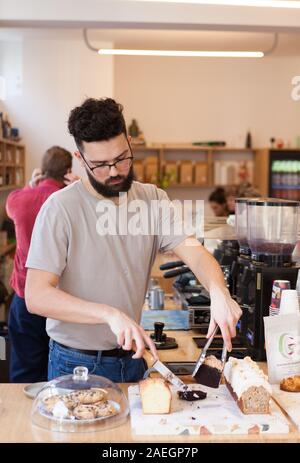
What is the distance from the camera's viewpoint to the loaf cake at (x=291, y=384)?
2.24m

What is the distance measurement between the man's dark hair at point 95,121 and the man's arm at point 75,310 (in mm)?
491

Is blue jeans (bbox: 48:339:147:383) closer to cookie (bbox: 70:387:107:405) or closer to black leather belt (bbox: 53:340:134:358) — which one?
black leather belt (bbox: 53:340:134:358)

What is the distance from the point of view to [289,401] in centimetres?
213

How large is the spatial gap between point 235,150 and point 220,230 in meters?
5.30

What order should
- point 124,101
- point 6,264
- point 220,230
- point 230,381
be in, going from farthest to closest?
point 124,101, point 6,264, point 220,230, point 230,381

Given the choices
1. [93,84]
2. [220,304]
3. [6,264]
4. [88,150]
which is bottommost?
[6,264]

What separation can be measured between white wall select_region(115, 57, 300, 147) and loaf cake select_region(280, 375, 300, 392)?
7003 millimetres

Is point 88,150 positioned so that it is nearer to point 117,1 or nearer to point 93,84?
point 117,1

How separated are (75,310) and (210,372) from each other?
0.51 m

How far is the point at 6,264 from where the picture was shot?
702 centimetres

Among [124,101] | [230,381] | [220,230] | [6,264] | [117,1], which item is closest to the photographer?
[230,381]

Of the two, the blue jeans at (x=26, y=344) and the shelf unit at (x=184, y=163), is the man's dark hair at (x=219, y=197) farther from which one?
the blue jeans at (x=26, y=344)

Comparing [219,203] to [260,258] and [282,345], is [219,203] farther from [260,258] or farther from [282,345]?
[282,345]

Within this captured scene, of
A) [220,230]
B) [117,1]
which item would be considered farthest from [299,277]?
[117,1]
